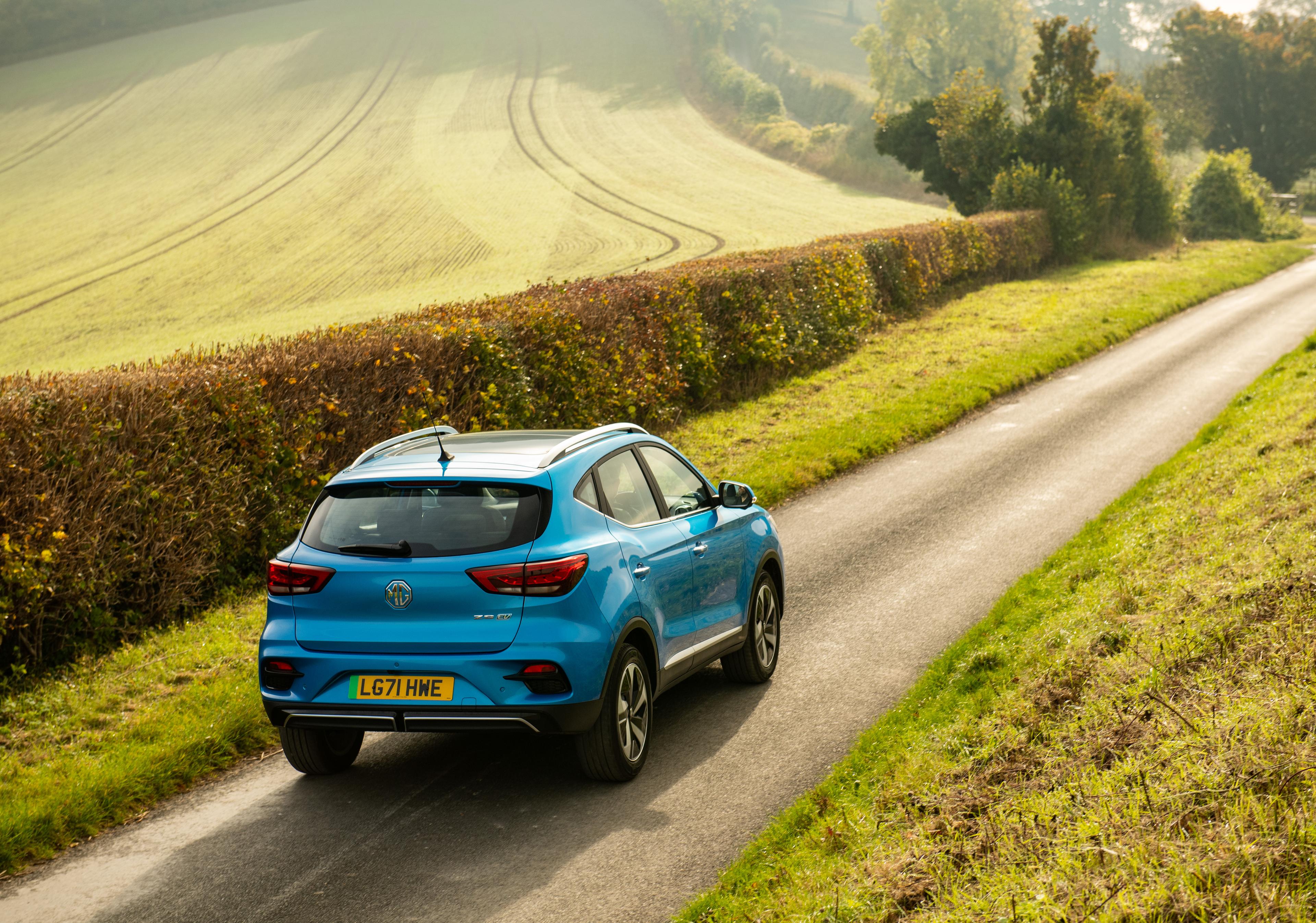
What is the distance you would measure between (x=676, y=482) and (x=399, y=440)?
6.01 ft

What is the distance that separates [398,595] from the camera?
5.73 metres

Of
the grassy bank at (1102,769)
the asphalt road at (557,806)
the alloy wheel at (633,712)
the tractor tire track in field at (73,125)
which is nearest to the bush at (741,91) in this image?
the tractor tire track in field at (73,125)

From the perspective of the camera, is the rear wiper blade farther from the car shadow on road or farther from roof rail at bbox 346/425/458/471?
the car shadow on road

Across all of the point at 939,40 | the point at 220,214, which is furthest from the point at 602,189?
the point at 939,40

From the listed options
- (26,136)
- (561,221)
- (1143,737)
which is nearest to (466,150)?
(561,221)

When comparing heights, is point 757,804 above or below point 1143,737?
below

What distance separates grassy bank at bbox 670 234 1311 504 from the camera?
619 inches

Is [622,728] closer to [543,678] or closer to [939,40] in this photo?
[543,678]

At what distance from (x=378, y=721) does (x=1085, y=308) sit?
25699 millimetres

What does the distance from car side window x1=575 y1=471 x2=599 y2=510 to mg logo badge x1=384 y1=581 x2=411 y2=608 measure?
1034 mm

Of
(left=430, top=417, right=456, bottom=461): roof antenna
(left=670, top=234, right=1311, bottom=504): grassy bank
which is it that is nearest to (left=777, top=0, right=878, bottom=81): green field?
(left=670, top=234, right=1311, bottom=504): grassy bank

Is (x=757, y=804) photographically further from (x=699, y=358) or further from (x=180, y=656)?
(x=699, y=358)

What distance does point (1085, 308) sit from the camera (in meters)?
27.8

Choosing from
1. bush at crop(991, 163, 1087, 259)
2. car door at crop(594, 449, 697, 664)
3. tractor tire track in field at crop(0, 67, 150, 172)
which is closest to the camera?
car door at crop(594, 449, 697, 664)
